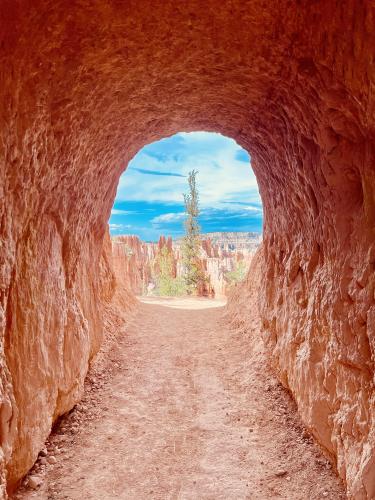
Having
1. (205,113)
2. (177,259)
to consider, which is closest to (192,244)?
(177,259)

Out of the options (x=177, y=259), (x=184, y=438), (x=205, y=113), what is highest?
(x=205, y=113)

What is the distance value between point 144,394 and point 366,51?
18.7ft

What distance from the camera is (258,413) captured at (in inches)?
208

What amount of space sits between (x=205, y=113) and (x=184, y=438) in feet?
16.1

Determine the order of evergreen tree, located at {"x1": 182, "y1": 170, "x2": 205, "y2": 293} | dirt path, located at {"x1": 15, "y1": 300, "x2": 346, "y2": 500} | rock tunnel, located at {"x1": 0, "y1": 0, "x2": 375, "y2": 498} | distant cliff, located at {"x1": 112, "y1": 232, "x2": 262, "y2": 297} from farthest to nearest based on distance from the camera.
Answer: evergreen tree, located at {"x1": 182, "y1": 170, "x2": 205, "y2": 293}, distant cliff, located at {"x1": 112, "y1": 232, "x2": 262, "y2": 297}, dirt path, located at {"x1": 15, "y1": 300, "x2": 346, "y2": 500}, rock tunnel, located at {"x1": 0, "y1": 0, "x2": 375, "y2": 498}

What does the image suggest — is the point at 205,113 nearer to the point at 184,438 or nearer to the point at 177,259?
the point at 184,438

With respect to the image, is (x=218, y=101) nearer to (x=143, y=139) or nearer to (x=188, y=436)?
(x=143, y=139)

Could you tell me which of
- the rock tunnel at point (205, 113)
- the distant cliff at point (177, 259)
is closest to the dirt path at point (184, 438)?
the rock tunnel at point (205, 113)

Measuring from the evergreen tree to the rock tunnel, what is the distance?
2099 centimetres

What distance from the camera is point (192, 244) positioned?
27.3 metres

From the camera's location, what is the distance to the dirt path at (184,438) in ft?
12.4

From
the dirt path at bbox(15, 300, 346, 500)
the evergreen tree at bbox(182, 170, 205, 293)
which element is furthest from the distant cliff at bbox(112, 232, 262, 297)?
the dirt path at bbox(15, 300, 346, 500)

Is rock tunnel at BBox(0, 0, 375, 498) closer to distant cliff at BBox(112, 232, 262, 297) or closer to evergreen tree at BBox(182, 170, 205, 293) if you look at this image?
distant cliff at BBox(112, 232, 262, 297)

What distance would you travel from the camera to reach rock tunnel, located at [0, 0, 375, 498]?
9.19 feet
